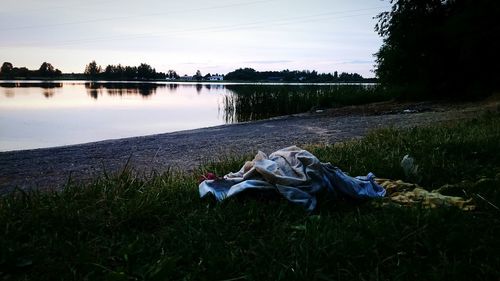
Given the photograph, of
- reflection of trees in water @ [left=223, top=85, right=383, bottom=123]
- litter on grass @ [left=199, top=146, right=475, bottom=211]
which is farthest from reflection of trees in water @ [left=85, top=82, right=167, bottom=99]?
litter on grass @ [left=199, top=146, right=475, bottom=211]

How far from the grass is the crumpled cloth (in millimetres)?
130

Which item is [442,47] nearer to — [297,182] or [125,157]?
[125,157]

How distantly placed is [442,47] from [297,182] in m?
17.5

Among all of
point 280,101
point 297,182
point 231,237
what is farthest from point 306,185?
point 280,101

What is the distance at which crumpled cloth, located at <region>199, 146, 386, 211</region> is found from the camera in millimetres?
4211

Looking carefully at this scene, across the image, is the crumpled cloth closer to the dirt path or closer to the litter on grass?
the litter on grass

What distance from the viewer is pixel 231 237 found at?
3293 mm

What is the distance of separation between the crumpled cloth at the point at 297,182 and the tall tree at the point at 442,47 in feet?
49.8

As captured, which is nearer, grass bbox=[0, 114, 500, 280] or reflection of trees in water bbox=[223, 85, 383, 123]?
grass bbox=[0, 114, 500, 280]

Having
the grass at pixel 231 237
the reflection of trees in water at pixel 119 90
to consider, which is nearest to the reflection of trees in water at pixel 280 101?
the grass at pixel 231 237

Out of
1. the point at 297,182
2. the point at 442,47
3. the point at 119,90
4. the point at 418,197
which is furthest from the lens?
the point at 119,90

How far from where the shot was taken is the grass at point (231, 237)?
8.93 feet

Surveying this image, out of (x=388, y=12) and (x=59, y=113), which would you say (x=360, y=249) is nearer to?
(x=388, y=12)

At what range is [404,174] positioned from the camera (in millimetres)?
5141
